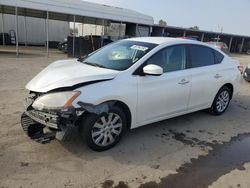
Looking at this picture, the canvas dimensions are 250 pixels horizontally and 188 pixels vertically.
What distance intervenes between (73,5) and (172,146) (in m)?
17.5

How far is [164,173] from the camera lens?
132 inches

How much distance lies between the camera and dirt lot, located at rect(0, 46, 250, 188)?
3.12m

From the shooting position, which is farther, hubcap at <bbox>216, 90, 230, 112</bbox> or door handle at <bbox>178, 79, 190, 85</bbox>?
hubcap at <bbox>216, 90, 230, 112</bbox>

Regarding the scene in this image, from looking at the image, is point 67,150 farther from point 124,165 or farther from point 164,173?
point 164,173

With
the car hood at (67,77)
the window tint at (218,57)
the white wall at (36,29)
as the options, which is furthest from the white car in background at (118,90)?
the white wall at (36,29)

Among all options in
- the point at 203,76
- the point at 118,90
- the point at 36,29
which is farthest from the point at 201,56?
the point at 36,29

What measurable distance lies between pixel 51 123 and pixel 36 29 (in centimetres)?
2925

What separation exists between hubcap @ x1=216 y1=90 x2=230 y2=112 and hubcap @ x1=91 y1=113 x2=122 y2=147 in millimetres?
2909

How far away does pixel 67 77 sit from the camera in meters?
3.62

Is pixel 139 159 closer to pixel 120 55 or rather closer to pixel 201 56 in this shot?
pixel 120 55

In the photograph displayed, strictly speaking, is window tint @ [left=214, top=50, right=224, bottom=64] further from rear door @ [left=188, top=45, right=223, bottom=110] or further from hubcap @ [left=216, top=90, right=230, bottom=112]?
hubcap @ [left=216, top=90, right=230, bottom=112]

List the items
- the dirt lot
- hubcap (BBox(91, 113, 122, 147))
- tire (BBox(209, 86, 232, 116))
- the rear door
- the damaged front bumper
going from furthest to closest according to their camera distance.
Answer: tire (BBox(209, 86, 232, 116))
the rear door
hubcap (BBox(91, 113, 122, 147))
the damaged front bumper
the dirt lot

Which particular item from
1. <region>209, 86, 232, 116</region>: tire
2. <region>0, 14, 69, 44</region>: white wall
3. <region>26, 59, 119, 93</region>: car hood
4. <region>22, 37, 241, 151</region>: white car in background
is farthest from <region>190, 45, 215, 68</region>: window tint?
<region>0, 14, 69, 44</region>: white wall

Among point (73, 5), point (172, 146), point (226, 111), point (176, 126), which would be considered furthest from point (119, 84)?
point (73, 5)
